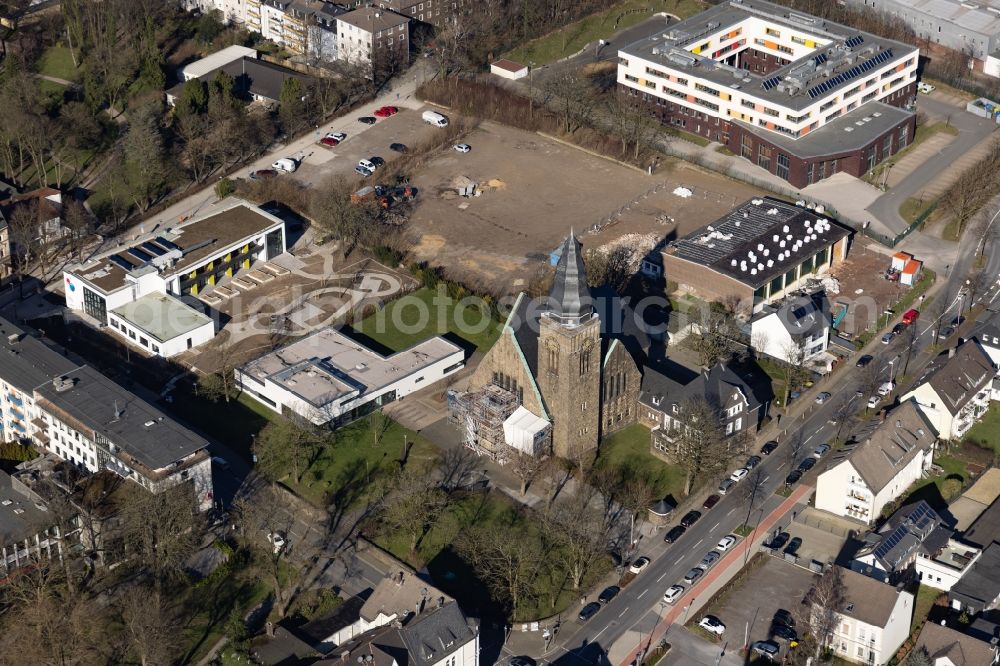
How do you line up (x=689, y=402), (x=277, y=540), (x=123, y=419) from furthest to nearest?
(x=689, y=402) → (x=123, y=419) → (x=277, y=540)

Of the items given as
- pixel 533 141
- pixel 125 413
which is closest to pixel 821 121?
pixel 533 141

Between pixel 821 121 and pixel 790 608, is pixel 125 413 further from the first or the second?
pixel 821 121

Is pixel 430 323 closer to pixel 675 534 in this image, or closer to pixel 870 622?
pixel 675 534

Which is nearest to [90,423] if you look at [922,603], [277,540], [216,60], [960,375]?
[277,540]

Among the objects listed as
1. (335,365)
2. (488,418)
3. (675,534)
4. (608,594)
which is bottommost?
(608,594)

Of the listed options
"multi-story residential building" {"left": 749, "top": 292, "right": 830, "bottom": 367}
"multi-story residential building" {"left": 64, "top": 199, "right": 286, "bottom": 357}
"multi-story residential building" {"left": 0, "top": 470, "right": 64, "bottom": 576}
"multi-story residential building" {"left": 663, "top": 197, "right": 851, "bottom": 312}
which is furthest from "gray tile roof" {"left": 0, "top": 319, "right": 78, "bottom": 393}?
"multi-story residential building" {"left": 749, "top": 292, "right": 830, "bottom": 367}

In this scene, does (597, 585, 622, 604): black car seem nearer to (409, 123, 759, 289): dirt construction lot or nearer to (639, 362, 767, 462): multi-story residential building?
(639, 362, 767, 462): multi-story residential building

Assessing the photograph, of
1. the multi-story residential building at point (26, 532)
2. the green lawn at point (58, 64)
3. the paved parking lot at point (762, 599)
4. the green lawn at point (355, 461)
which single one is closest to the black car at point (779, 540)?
the paved parking lot at point (762, 599)

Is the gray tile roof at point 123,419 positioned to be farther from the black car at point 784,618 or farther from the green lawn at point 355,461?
the black car at point 784,618
